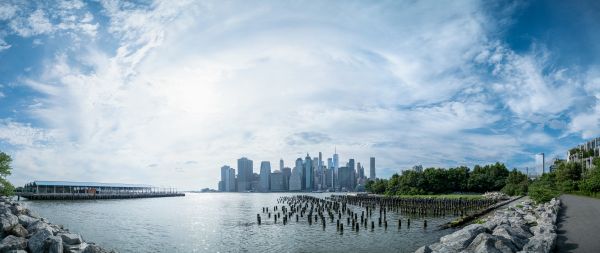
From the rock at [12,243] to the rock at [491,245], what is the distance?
23522 millimetres

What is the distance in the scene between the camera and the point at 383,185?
16675 cm

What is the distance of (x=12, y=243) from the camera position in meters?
20.5

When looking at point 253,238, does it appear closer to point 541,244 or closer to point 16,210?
point 16,210

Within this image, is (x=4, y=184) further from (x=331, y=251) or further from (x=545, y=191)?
(x=545, y=191)

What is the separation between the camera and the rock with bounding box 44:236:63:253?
803 inches

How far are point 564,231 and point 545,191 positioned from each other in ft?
86.6

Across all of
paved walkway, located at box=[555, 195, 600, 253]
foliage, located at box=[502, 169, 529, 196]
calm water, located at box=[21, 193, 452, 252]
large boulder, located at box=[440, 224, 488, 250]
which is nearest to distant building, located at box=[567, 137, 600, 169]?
foliage, located at box=[502, 169, 529, 196]

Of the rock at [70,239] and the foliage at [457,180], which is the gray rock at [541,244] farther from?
the foliage at [457,180]

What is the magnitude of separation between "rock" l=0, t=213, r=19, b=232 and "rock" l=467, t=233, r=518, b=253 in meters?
25.8

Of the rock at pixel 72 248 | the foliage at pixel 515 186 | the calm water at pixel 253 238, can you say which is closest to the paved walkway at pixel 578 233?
the calm water at pixel 253 238

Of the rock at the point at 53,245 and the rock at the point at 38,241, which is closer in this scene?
the rock at the point at 53,245

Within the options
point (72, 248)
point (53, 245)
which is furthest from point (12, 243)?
point (72, 248)

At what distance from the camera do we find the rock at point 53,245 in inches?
803

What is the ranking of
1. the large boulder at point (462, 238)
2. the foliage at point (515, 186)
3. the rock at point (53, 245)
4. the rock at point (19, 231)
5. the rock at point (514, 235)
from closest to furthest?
the rock at point (514, 235) → the large boulder at point (462, 238) → the rock at point (53, 245) → the rock at point (19, 231) → the foliage at point (515, 186)
